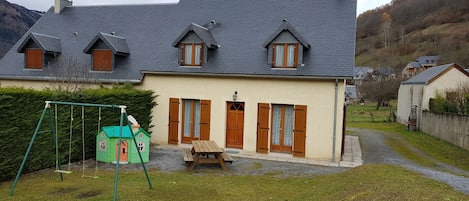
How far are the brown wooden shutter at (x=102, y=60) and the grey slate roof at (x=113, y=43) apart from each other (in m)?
0.36

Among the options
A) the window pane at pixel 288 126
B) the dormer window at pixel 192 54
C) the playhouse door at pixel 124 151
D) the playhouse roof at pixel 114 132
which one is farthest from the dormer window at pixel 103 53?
the window pane at pixel 288 126

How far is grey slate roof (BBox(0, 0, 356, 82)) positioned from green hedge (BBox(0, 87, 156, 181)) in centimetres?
391

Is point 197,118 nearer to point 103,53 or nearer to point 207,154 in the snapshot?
point 207,154

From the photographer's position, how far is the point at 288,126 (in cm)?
1517

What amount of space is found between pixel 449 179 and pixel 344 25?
25.7ft

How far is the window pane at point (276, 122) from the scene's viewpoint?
15297mm

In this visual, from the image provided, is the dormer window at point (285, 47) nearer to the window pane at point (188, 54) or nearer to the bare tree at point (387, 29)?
the window pane at point (188, 54)

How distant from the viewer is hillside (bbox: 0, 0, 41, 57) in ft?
108

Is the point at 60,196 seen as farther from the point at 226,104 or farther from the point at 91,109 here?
the point at 226,104

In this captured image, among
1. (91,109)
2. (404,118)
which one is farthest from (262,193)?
(404,118)

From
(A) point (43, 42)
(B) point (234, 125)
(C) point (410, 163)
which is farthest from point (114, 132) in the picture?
(C) point (410, 163)

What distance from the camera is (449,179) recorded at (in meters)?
10.7

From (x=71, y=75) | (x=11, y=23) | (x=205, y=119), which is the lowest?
(x=205, y=119)

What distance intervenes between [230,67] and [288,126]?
11.3 feet
